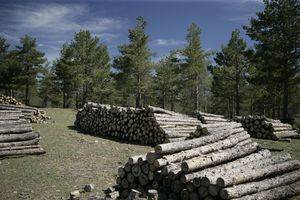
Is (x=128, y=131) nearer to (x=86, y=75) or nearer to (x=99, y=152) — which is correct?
(x=99, y=152)

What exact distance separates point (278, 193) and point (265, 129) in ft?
46.3

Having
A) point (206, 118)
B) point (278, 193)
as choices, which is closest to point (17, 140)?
point (278, 193)

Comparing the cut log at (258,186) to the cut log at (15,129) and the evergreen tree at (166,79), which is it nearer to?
A: the cut log at (15,129)

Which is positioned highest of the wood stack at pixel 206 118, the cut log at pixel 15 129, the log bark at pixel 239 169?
the wood stack at pixel 206 118

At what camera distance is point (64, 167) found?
13109mm

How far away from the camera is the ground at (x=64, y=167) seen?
34.5 feet

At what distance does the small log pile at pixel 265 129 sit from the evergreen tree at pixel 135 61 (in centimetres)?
2231

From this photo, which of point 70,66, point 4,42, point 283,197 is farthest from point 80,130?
point 4,42

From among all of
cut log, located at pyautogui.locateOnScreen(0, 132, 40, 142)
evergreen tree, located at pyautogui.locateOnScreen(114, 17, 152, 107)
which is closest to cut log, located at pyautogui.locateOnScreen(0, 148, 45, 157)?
cut log, located at pyautogui.locateOnScreen(0, 132, 40, 142)

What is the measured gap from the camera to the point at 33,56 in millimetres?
50531

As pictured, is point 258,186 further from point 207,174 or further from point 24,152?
point 24,152

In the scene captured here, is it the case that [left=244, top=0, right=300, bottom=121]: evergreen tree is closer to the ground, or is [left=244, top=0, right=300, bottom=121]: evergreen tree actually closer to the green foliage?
the ground

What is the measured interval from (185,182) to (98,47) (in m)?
43.5

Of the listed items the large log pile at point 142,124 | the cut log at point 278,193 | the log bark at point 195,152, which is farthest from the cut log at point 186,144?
the large log pile at point 142,124
